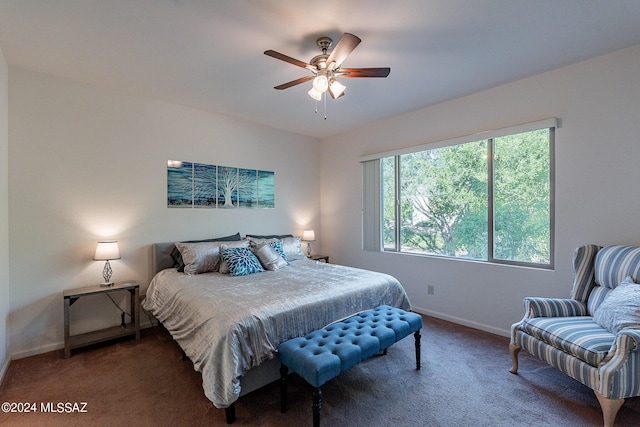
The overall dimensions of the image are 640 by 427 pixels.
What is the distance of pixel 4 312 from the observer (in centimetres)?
250

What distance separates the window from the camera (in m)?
2.98

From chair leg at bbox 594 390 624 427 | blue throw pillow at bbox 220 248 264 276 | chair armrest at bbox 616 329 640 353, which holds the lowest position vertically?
chair leg at bbox 594 390 624 427

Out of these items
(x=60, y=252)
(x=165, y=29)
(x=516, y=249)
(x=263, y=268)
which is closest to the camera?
(x=165, y=29)

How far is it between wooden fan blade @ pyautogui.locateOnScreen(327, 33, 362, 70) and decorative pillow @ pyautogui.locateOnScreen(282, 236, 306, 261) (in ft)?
8.36

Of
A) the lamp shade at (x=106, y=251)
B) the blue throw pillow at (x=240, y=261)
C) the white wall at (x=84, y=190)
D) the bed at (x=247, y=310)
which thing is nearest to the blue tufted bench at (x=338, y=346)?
the bed at (x=247, y=310)

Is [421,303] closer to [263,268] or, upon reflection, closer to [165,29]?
[263,268]

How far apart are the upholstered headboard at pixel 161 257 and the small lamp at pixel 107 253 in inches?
16.3

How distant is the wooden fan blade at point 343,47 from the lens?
6.04ft

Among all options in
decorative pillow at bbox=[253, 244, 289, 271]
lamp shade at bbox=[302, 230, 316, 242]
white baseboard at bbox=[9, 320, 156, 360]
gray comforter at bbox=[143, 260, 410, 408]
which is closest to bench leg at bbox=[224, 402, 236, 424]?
gray comforter at bbox=[143, 260, 410, 408]

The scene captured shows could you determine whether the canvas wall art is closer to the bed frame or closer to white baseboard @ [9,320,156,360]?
white baseboard @ [9,320,156,360]

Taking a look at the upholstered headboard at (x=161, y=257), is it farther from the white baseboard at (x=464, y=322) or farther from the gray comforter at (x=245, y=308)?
the white baseboard at (x=464, y=322)

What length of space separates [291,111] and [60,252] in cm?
306

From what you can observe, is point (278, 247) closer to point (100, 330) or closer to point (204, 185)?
point (204, 185)

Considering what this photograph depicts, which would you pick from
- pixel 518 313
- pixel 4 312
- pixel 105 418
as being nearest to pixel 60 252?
pixel 4 312
